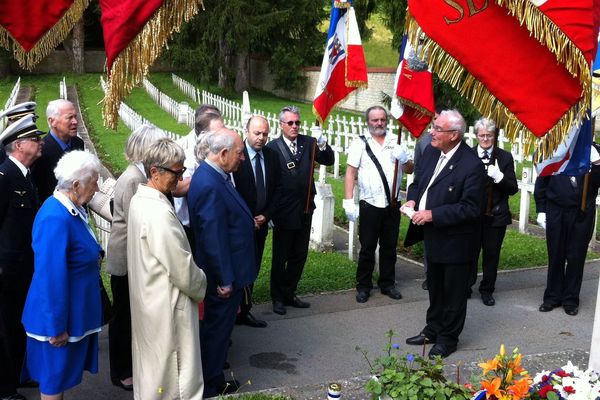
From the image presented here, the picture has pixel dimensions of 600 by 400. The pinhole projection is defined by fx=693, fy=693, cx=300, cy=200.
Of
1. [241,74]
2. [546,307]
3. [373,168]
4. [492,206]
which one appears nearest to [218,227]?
[373,168]

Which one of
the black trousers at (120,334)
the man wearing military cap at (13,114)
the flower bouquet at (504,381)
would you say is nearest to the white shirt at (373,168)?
the black trousers at (120,334)

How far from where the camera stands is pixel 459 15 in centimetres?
471

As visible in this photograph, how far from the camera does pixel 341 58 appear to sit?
7.19 metres

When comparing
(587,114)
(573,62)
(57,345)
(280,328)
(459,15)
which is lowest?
(280,328)

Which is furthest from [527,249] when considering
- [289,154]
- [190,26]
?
[190,26]

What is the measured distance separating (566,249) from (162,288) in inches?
177

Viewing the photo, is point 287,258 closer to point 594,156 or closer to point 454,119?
point 454,119

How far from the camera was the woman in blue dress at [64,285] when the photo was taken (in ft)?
13.3

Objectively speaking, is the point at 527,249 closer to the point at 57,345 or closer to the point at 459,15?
the point at 459,15

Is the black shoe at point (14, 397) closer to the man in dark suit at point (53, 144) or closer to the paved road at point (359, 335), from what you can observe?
the paved road at point (359, 335)

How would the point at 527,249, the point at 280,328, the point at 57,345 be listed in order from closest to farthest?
the point at 57,345
the point at 280,328
the point at 527,249

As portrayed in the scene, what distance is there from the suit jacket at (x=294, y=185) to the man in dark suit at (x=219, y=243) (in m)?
1.60

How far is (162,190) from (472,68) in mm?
2254

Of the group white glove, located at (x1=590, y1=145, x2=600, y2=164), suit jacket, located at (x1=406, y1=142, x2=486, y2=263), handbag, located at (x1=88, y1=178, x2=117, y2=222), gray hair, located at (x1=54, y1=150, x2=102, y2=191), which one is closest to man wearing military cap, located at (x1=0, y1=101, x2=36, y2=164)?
handbag, located at (x1=88, y1=178, x2=117, y2=222)
